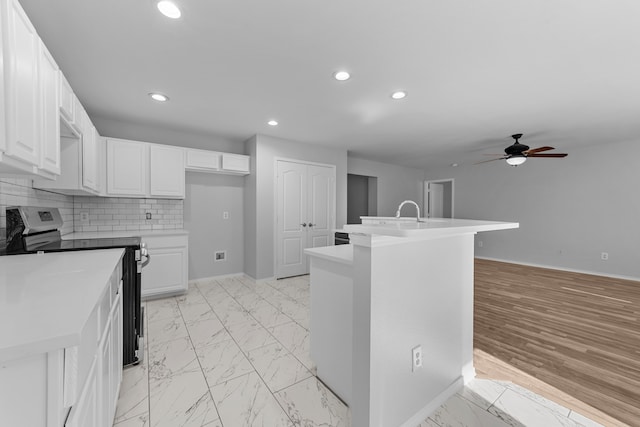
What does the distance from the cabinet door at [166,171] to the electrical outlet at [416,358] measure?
3492 mm

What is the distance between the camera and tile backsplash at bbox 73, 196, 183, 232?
3324 mm

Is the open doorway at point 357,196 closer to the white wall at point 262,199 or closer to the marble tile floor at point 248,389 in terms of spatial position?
the white wall at point 262,199

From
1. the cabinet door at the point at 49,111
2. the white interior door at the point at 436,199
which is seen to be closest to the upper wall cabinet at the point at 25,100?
the cabinet door at the point at 49,111

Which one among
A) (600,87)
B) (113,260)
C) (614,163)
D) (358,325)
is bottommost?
(358,325)

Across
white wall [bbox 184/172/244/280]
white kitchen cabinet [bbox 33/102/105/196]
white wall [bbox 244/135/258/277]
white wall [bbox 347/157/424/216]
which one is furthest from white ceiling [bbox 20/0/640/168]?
white wall [bbox 347/157/424/216]

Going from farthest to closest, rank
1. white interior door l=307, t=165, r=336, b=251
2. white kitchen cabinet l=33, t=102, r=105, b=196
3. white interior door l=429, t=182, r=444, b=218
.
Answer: white interior door l=429, t=182, r=444, b=218 → white interior door l=307, t=165, r=336, b=251 → white kitchen cabinet l=33, t=102, r=105, b=196

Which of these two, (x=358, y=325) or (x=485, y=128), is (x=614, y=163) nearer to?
(x=485, y=128)

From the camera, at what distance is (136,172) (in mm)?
3389

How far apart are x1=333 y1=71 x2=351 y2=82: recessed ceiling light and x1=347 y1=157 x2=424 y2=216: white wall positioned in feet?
11.9

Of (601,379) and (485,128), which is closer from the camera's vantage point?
(601,379)

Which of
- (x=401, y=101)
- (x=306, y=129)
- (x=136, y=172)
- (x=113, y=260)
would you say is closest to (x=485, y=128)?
(x=401, y=101)

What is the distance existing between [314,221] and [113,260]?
140 inches

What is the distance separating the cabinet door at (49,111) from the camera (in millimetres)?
1395

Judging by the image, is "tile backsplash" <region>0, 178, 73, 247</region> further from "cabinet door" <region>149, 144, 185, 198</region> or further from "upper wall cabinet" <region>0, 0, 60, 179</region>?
"cabinet door" <region>149, 144, 185, 198</region>
